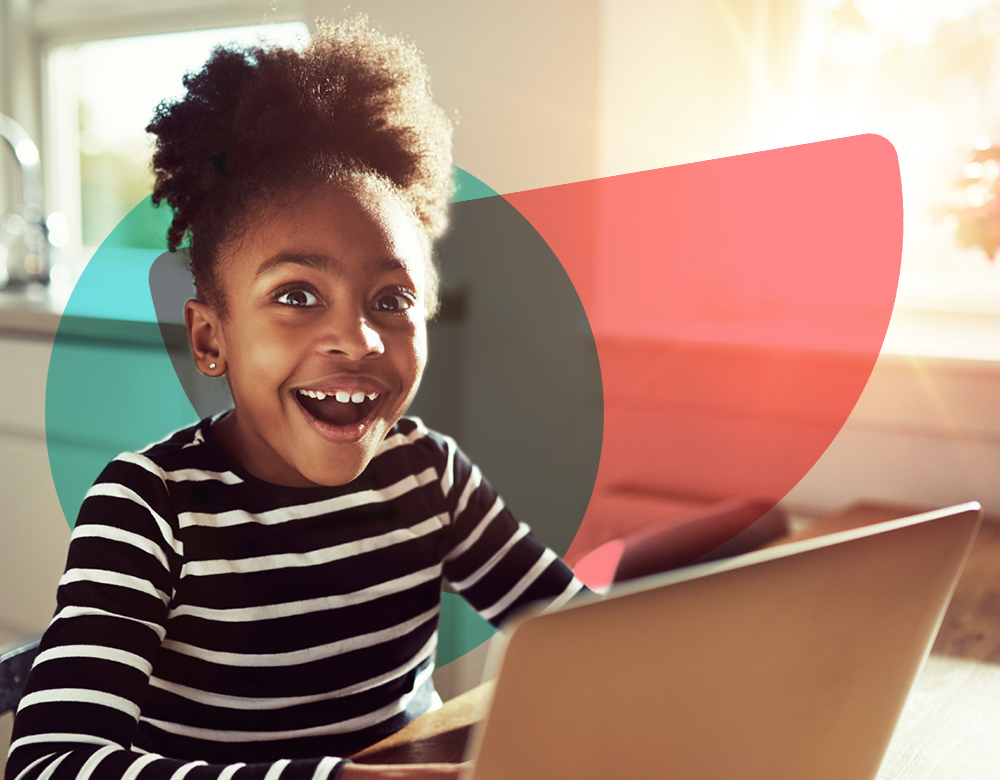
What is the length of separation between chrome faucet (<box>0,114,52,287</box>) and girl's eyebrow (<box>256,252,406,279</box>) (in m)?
1.22

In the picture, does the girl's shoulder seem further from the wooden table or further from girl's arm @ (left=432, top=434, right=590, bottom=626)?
the wooden table

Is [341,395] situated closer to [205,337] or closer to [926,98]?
[205,337]

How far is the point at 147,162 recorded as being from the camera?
17.1 inches

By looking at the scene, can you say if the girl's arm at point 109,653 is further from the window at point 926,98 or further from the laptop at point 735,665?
the window at point 926,98

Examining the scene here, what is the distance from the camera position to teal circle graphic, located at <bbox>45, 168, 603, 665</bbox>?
0.86m

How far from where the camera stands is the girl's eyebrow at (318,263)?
362 millimetres

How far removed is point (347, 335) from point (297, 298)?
0.03 meters

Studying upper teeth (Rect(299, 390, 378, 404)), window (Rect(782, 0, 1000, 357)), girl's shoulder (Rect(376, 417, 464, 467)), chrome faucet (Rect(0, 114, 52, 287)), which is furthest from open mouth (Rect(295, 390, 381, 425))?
chrome faucet (Rect(0, 114, 52, 287))

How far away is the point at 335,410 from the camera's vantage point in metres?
0.39

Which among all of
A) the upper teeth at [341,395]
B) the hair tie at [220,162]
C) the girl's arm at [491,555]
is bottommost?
the girl's arm at [491,555]

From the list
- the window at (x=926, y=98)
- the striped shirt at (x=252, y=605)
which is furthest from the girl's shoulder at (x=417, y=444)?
the window at (x=926, y=98)

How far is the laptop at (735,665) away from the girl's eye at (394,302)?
21 centimetres

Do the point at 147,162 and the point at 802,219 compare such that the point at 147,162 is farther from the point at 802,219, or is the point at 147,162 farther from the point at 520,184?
the point at 802,219

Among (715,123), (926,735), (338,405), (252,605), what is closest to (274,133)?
(338,405)
